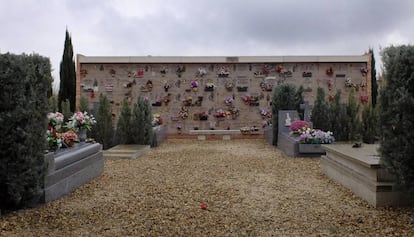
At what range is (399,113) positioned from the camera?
11.2 ft

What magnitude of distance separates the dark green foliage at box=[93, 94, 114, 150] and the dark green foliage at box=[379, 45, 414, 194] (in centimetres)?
733

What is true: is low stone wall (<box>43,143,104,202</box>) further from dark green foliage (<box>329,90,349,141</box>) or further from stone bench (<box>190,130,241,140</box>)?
stone bench (<box>190,130,241,140</box>)

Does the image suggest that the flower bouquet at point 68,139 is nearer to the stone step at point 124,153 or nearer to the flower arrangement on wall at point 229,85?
the stone step at point 124,153

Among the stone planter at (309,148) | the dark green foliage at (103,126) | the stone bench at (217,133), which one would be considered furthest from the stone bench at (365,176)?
the stone bench at (217,133)

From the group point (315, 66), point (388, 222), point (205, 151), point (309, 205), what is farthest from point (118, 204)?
point (315, 66)

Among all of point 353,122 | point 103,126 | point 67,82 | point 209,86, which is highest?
point 67,82

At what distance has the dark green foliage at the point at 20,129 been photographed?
337 centimetres

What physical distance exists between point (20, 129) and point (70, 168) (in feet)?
Result: 4.33

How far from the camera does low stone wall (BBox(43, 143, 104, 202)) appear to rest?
4074 mm

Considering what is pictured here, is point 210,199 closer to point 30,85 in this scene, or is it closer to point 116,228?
point 116,228

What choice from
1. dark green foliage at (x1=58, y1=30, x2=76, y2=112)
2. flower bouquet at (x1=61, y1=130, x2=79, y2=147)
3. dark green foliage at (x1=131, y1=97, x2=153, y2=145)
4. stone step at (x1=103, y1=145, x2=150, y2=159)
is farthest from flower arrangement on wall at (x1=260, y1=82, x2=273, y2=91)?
flower bouquet at (x1=61, y1=130, x2=79, y2=147)

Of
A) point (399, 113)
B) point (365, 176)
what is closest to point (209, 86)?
point (365, 176)

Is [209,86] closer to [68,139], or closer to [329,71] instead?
[329,71]

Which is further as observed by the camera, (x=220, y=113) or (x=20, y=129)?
(x=220, y=113)
